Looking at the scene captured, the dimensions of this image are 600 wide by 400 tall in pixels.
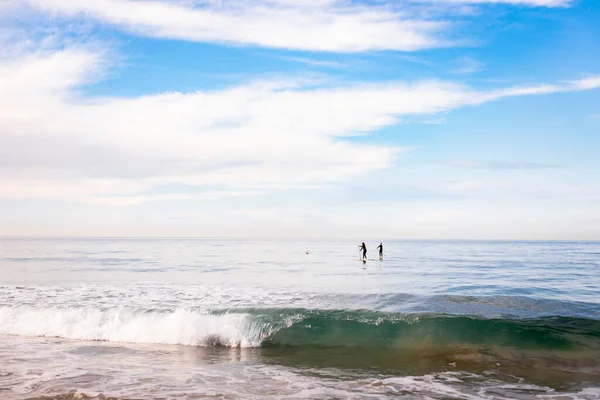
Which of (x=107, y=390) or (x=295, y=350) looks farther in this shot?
(x=295, y=350)

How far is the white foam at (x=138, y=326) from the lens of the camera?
1644cm

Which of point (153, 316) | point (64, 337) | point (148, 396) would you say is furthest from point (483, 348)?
point (64, 337)

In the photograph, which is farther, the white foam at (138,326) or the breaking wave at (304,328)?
the white foam at (138,326)

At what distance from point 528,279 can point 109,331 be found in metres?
26.5

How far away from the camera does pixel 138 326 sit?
17.3m

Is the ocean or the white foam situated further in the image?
the white foam

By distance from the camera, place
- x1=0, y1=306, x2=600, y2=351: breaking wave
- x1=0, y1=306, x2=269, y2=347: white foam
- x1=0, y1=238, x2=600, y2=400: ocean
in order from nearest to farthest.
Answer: x1=0, y1=238, x2=600, y2=400: ocean, x1=0, y1=306, x2=600, y2=351: breaking wave, x1=0, y1=306, x2=269, y2=347: white foam

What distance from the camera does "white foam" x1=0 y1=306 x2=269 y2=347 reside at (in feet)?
53.9

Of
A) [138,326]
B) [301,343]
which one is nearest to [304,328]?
[301,343]

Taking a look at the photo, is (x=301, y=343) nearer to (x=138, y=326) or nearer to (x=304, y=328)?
(x=304, y=328)

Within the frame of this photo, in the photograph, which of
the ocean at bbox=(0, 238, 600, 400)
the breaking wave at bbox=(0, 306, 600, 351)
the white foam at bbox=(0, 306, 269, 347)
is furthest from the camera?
the white foam at bbox=(0, 306, 269, 347)

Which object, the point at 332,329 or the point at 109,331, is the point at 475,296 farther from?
the point at 109,331

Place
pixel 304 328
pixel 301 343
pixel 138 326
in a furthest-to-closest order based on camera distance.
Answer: pixel 138 326 → pixel 304 328 → pixel 301 343

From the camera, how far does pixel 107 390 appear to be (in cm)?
1032
